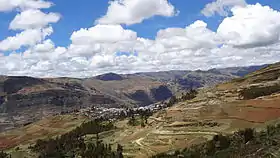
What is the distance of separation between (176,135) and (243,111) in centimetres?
3739

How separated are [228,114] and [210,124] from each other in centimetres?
1880

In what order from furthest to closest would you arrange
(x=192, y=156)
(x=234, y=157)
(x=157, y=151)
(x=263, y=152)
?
(x=157, y=151) < (x=192, y=156) < (x=234, y=157) < (x=263, y=152)

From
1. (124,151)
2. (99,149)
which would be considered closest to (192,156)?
(124,151)

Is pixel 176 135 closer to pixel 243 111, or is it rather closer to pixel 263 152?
pixel 243 111

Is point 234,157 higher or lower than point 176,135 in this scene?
higher

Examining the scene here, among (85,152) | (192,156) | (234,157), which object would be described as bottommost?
(85,152)

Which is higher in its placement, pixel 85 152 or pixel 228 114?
pixel 228 114

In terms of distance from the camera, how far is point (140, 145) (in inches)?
6860

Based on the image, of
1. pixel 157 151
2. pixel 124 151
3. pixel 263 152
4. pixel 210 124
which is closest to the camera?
pixel 263 152

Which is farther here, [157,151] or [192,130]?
[192,130]

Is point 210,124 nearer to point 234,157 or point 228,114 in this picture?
point 228,114

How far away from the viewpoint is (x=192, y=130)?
583ft

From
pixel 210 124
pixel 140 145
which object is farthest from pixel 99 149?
pixel 210 124

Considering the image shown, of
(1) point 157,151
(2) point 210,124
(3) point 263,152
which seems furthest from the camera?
(2) point 210,124
